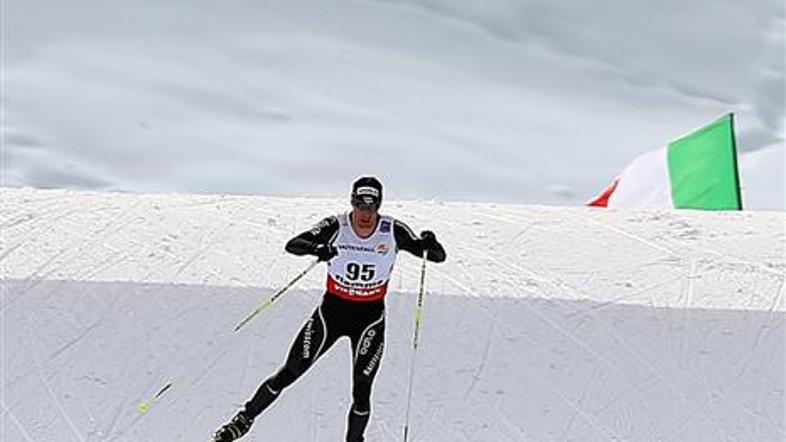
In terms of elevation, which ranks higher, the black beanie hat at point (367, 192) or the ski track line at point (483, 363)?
the black beanie hat at point (367, 192)

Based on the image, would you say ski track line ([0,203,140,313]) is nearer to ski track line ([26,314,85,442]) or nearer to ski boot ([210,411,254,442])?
ski track line ([26,314,85,442])

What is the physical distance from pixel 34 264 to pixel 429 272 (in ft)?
12.1

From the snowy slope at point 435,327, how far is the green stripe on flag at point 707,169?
3683 mm

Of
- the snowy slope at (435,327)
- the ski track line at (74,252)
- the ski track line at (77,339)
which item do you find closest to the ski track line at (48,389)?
the snowy slope at (435,327)

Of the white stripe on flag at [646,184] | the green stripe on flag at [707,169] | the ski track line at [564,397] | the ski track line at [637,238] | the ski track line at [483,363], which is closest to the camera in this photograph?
the ski track line at [564,397]

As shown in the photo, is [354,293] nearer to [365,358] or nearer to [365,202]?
[365,358]

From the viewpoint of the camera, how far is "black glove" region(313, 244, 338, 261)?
5.88 meters

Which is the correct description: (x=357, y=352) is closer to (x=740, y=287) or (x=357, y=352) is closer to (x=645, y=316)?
(x=645, y=316)

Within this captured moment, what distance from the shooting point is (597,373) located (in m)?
8.63

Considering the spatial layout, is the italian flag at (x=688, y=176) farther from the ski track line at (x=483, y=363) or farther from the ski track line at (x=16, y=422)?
the ski track line at (x=16, y=422)

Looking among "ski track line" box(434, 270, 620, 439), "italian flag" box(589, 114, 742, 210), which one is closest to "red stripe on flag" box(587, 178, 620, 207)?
"italian flag" box(589, 114, 742, 210)

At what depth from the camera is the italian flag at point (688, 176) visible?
54.1 ft

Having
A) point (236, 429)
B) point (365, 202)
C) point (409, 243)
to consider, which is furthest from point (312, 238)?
point (236, 429)

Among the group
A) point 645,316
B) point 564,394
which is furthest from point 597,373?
point 645,316
